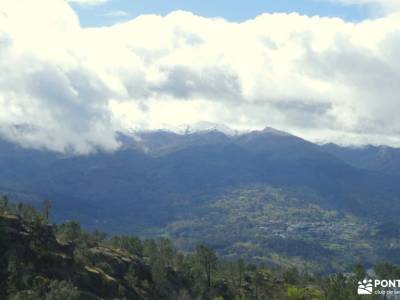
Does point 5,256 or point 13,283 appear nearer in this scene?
point 13,283

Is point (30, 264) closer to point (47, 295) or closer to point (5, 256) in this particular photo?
point (5, 256)

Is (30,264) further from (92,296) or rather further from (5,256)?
(92,296)

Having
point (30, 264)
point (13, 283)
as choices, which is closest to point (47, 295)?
point (13, 283)

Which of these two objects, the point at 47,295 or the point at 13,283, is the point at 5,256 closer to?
the point at 13,283

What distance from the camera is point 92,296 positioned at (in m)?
195

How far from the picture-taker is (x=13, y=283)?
184 m

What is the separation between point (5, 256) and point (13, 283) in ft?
59.7

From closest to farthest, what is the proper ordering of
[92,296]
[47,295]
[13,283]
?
[47,295] < [13,283] < [92,296]

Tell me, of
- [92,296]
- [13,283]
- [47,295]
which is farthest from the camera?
[92,296]

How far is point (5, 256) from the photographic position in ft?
654

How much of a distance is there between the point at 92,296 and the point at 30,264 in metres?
23.5

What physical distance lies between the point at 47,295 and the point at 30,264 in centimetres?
3457

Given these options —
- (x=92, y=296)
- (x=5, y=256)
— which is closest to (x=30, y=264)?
(x=5, y=256)
